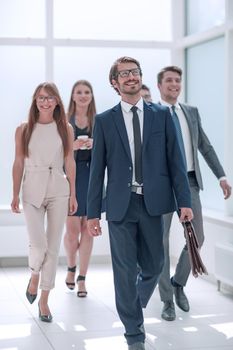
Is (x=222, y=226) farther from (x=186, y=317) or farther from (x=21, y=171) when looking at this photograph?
(x=21, y=171)

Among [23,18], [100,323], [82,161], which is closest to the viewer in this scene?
[100,323]

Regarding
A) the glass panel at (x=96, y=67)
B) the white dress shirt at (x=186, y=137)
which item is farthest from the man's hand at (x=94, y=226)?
the glass panel at (x=96, y=67)

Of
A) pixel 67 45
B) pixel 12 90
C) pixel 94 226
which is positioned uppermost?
pixel 67 45

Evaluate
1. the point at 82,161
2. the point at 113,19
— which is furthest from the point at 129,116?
the point at 113,19

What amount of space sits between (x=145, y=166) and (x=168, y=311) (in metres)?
1.51

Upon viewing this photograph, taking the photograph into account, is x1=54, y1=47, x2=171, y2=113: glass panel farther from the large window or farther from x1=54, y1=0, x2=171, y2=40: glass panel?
x1=54, y1=0, x2=171, y2=40: glass panel

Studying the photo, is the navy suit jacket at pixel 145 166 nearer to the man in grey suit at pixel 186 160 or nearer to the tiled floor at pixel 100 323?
the tiled floor at pixel 100 323

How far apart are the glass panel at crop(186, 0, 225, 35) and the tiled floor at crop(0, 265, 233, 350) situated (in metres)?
2.53

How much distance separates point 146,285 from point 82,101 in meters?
2.31

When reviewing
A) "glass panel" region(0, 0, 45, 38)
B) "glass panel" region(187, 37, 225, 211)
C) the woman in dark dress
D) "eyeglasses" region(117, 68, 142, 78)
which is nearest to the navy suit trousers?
"eyeglasses" region(117, 68, 142, 78)

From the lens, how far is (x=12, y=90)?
824 cm

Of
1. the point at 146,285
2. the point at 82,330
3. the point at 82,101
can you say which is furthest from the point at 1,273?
the point at 146,285

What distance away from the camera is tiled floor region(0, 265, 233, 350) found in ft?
15.4

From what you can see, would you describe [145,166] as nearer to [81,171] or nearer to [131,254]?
[131,254]
